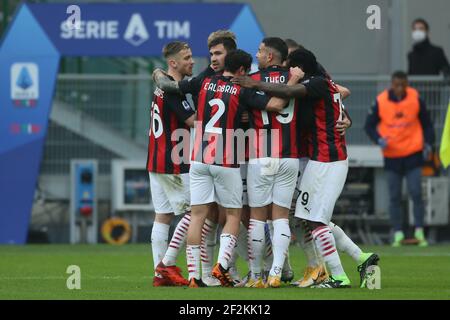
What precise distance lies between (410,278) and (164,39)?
8251mm

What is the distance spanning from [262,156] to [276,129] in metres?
0.27

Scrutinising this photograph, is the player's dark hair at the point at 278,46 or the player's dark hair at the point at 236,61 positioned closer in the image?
the player's dark hair at the point at 236,61

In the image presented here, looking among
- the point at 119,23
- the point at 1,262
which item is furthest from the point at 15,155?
the point at 1,262

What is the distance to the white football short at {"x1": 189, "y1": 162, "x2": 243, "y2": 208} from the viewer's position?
39.7 ft

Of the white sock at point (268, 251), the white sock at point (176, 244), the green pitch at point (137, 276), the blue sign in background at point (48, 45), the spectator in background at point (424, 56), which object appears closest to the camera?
the green pitch at point (137, 276)

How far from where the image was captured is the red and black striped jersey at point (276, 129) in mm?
12146

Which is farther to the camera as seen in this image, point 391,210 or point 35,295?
point 391,210

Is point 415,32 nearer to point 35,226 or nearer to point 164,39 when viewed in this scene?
point 164,39

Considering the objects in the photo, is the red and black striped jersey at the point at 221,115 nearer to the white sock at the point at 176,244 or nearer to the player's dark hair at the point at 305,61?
the player's dark hair at the point at 305,61

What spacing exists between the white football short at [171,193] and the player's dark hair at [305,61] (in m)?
1.57

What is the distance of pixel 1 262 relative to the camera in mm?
16047

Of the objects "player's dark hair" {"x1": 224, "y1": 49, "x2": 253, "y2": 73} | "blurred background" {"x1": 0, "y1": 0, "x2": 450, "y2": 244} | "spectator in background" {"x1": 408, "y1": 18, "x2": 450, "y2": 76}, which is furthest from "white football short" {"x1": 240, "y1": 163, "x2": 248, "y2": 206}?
"spectator in background" {"x1": 408, "y1": 18, "x2": 450, "y2": 76}

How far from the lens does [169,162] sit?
12.8m

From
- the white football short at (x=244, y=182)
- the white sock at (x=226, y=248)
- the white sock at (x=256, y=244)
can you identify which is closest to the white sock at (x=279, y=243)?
the white sock at (x=256, y=244)
